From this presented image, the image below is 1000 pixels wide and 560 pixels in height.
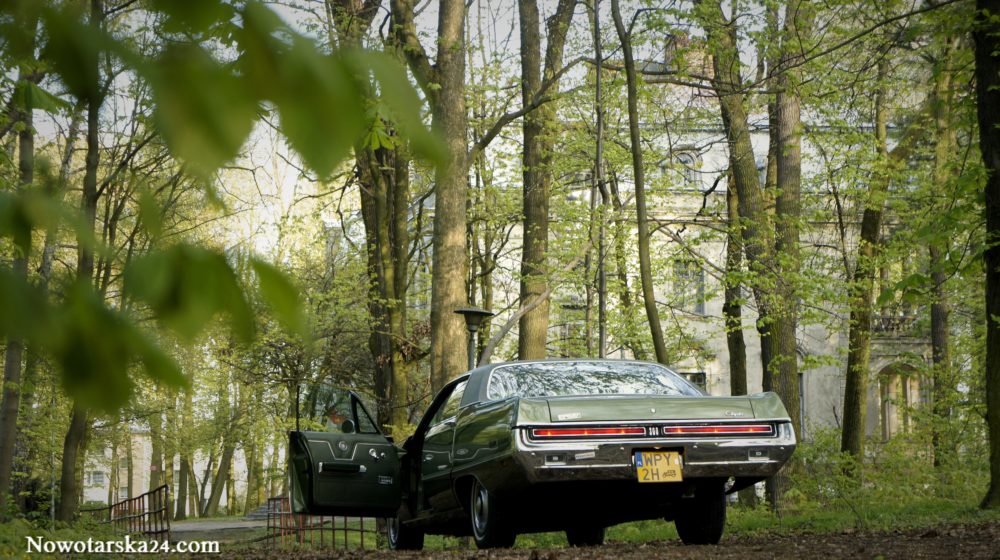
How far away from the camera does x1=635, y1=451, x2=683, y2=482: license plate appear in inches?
329

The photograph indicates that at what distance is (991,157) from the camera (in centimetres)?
1223

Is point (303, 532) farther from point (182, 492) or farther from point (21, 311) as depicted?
point (182, 492)

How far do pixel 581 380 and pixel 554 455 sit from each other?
1.31m

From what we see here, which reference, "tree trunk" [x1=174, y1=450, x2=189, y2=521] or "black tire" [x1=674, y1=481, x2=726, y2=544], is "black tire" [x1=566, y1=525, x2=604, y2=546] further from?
"tree trunk" [x1=174, y1=450, x2=189, y2=521]

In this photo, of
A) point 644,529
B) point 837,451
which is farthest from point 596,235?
point 644,529

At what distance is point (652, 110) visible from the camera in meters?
30.1

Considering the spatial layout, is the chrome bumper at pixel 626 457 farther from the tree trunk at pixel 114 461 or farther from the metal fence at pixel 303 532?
the metal fence at pixel 303 532

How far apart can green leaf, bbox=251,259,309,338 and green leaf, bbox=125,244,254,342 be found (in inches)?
1.1

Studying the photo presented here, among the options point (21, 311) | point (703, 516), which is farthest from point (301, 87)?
point (703, 516)

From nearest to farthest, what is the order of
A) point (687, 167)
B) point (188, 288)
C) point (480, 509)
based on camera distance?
point (188, 288) → point (480, 509) → point (687, 167)

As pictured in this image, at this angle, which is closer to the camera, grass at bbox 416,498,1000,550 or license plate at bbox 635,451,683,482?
license plate at bbox 635,451,683,482

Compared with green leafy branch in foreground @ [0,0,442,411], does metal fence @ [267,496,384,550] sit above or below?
below

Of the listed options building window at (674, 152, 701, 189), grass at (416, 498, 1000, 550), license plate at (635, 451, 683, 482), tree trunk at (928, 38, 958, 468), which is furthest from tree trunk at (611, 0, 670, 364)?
license plate at (635, 451, 683, 482)

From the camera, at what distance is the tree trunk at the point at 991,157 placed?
1214 cm
